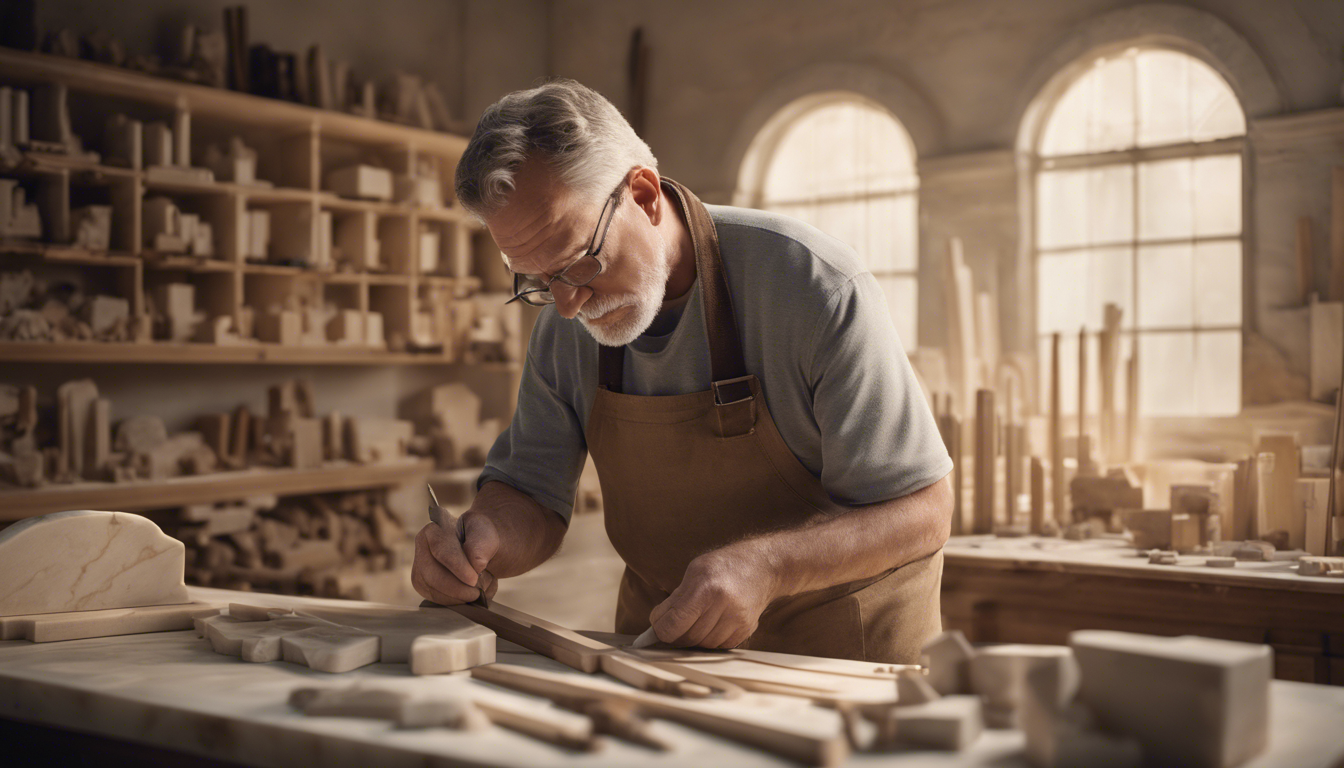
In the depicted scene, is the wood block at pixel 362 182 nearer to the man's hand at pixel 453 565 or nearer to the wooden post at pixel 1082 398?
the wooden post at pixel 1082 398

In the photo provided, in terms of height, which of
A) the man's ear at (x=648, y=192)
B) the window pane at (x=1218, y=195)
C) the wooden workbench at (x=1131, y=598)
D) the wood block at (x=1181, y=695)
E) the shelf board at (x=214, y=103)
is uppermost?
the shelf board at (x=214, y=103)

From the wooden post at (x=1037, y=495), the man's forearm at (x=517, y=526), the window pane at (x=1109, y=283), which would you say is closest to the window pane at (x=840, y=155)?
the window pane at (x=1109, y=283)

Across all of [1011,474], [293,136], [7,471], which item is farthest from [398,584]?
[1011,474]

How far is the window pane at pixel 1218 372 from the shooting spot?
17.5 ft

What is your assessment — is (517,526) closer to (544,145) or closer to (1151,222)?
(544,145)

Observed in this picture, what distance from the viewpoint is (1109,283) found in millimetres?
5676

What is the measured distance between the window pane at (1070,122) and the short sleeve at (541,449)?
4.44m

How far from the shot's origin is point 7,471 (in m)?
4.21

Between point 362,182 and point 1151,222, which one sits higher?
point 362,182

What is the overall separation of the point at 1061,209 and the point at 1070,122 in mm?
486

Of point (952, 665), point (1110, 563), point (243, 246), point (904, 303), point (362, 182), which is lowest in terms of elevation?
point (1110, 563)

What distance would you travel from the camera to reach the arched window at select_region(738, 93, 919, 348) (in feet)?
20.9

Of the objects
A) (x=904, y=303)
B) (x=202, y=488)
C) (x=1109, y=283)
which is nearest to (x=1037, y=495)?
(x=1109, y=283)

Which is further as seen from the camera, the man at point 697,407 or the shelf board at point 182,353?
the shelf board at point 182,353
